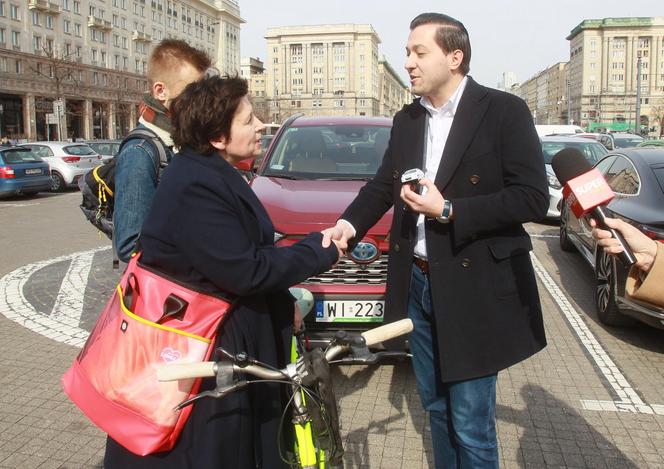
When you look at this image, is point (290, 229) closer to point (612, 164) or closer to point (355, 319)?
point (355, 319)

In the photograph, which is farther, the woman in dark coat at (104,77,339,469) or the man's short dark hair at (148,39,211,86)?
the man's short dark hair at (148,39,211,86)

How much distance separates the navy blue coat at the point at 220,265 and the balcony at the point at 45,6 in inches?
2859

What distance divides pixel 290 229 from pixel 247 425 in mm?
2450

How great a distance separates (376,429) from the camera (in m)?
4.02

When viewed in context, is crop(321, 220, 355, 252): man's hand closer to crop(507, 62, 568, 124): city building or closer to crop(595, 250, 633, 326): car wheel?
crop(595, 250, 633, 326): car wheel

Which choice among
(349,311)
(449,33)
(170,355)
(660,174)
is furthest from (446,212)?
(660,174)

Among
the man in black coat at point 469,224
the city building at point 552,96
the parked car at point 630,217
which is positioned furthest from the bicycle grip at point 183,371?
the city building at point 552,96

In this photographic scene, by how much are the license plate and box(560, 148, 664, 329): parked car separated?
1.85 metres

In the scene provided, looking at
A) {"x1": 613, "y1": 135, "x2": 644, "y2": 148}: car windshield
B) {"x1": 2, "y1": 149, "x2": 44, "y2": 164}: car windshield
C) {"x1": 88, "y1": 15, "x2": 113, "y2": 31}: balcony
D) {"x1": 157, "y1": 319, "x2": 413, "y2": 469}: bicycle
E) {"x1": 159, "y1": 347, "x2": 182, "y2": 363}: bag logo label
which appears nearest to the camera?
{"x1": 157, "y1": 319, "x2": 413, "y2": 469}: bicycle

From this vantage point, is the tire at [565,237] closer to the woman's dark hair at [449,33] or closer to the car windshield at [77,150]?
the woman's dark hair at [449,33]

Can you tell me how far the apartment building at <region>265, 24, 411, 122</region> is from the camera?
522ft

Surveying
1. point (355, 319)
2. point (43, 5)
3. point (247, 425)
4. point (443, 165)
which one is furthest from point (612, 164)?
point (43, 5)

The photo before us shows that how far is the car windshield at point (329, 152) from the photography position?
5.83m

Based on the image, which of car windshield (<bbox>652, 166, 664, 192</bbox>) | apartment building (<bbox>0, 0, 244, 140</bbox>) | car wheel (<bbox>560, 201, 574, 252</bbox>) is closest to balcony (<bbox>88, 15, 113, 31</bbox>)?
apartment building (<bbox>0, 0, 244, 140</bbox>)
